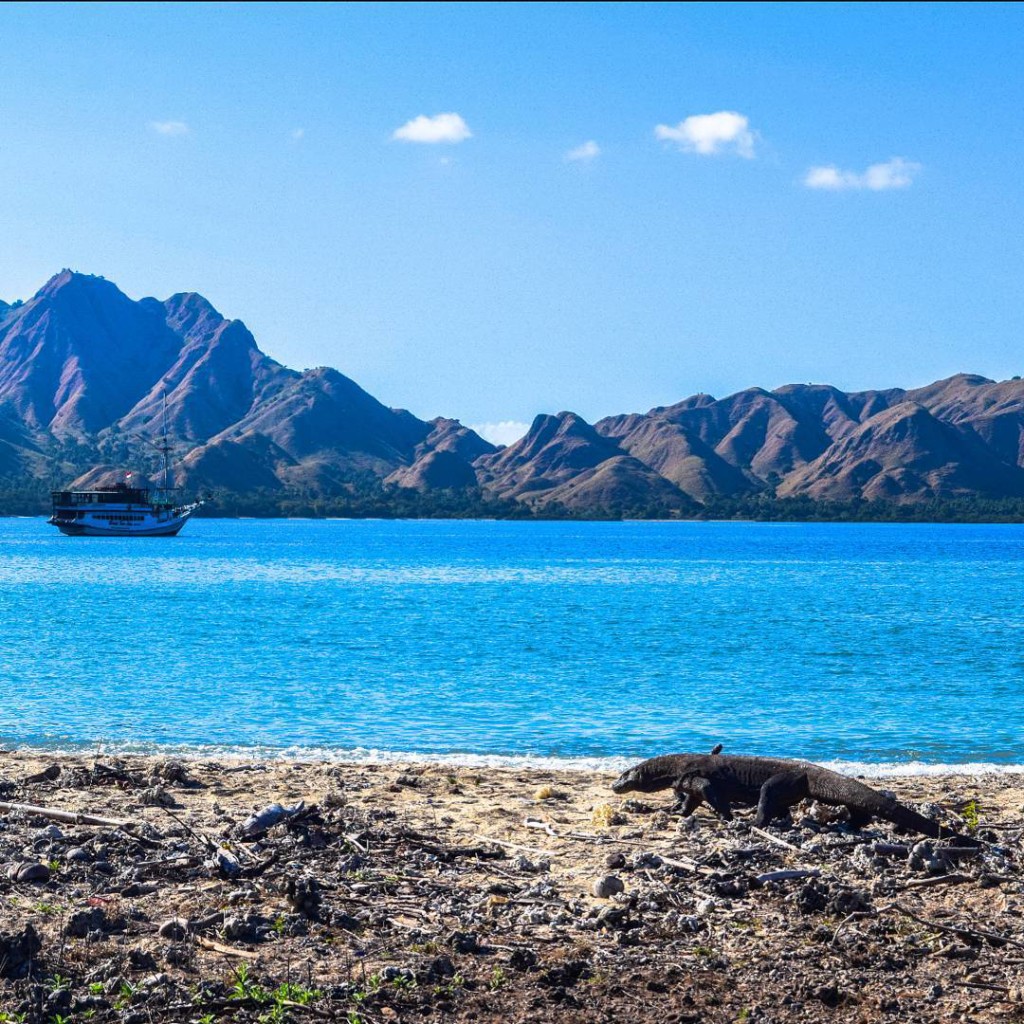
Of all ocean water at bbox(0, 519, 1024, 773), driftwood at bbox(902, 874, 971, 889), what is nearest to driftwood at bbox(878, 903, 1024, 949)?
driftwood at bbox(902, 874, 971, 889)

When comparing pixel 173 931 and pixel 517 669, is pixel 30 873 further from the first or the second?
pixel 517 669

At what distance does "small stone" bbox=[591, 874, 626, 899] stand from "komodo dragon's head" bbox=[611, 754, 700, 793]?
3945 mm

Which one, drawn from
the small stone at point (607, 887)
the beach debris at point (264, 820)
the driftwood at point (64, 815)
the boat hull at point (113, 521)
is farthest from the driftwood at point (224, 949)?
the boat hull at point (113, 521)

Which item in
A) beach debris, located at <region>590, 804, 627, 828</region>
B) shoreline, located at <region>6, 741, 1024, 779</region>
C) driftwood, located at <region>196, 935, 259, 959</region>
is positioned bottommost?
shoreline, located at <region>6, 741, 1024, 779</region>

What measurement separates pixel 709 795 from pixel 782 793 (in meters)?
0.82

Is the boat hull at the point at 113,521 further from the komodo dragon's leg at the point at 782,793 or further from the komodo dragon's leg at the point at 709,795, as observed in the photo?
the komodo dragon's leg at the point at 782,793

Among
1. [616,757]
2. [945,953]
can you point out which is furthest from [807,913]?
[616,757]

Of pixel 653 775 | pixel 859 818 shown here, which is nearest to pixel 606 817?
pixel 653 775

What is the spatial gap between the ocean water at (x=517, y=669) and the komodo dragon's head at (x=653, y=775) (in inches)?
219

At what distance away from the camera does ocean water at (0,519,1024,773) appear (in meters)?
23.9

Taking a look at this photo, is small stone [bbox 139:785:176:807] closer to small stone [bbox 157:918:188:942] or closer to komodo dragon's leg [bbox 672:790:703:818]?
small stone [bbox 157:918:188:942]

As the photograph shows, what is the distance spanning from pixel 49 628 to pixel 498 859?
1681 inches

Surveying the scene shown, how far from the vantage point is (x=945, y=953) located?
864cm

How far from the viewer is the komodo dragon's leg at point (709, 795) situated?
13281 millimetres
